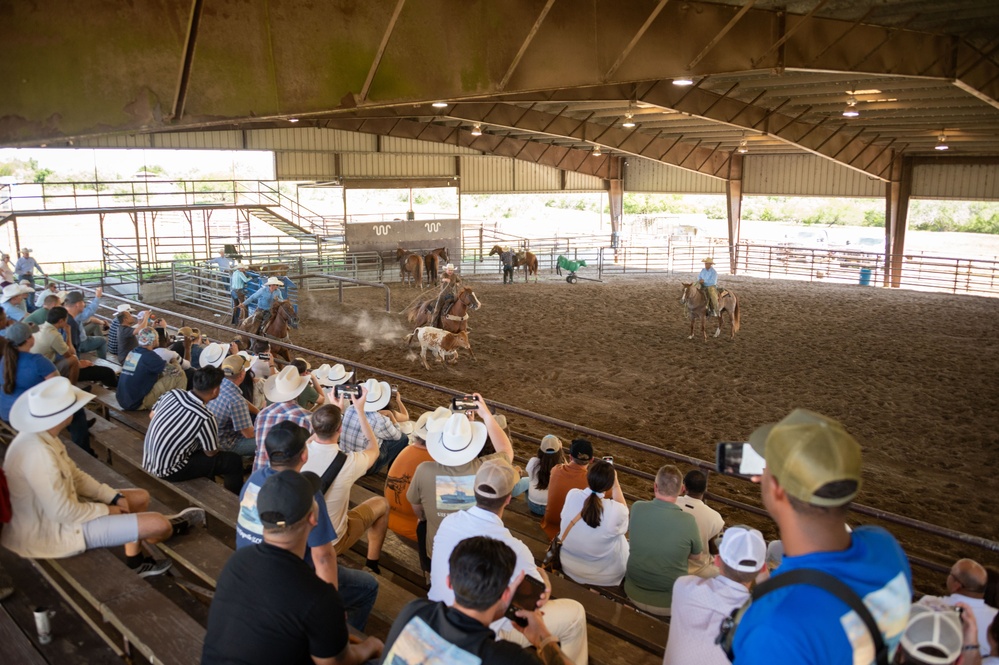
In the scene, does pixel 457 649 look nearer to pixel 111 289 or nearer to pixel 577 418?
pixel 577 418

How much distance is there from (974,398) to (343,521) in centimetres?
1055

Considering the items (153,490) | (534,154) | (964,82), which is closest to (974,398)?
(964,82)

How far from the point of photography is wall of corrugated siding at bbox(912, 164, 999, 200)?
79.9 ft

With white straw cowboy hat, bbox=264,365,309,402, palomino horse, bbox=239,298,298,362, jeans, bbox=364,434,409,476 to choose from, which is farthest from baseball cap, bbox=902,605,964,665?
palomino horse, bbox=239,298,298,362

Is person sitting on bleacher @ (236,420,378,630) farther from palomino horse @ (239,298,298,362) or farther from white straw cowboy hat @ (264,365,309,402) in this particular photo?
palomino horse @ (239,298,298,362)

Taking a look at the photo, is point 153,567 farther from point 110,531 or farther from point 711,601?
point 711,601

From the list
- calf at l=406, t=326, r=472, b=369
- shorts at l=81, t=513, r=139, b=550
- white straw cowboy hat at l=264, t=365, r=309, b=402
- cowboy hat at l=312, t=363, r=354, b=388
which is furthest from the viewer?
calf at l=406, t=326, r=472, b=369

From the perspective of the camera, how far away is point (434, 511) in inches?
160

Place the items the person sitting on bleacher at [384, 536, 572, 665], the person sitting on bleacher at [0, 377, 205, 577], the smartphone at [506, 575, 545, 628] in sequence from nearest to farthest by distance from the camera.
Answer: the person sitting on bleacher at [384, 536, 572, 665] → the smartphone at [506, 575, 545, 628] → the person sitting on bleacher at [0, 377, 205, 577]

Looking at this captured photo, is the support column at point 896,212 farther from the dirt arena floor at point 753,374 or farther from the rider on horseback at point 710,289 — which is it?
the rider on horseback at point 710,289

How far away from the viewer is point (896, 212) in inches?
1019

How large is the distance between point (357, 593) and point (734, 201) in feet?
98.1

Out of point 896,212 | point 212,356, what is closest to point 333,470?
point 212,356

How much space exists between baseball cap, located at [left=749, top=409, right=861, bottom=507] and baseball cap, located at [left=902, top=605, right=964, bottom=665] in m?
0.70
